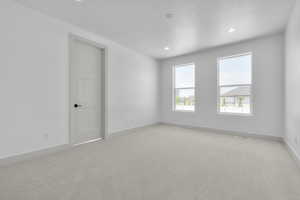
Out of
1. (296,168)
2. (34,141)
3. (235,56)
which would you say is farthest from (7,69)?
(235,56)

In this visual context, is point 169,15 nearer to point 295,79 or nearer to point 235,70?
point 295,79

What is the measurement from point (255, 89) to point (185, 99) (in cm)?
216

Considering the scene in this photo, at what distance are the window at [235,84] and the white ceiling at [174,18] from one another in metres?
0.66

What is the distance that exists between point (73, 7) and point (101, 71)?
158 cm

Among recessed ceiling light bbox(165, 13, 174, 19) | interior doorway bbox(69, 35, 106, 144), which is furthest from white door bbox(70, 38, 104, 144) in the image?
recessed ceiling light bbox(165, 13, 174, 19)

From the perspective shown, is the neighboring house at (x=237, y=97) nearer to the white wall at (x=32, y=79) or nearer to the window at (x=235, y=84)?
the window at (x=235, y=84)

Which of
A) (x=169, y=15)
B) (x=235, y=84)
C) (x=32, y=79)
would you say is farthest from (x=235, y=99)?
(x=32, y=79)

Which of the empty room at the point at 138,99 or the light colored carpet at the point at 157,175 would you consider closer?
the light colored carpet at the point at 157,175

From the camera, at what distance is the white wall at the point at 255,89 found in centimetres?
346

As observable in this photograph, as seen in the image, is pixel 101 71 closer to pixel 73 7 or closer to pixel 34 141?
pixel 73 7

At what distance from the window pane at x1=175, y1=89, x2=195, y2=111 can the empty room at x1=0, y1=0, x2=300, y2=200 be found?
0.71ft

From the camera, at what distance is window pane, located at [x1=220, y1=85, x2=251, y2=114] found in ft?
12.9

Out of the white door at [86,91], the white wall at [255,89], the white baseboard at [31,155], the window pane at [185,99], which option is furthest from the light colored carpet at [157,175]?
the window pane at [185,99]

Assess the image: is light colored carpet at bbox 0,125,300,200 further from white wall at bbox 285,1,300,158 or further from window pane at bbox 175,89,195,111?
window pane at bbox 175,89,195,111
